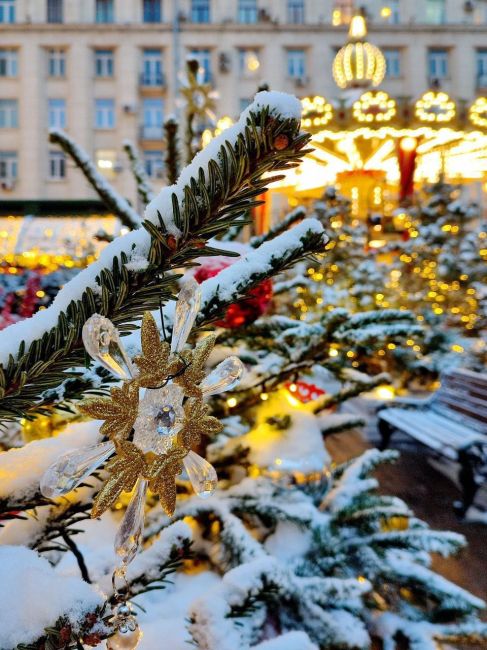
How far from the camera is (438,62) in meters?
19.6

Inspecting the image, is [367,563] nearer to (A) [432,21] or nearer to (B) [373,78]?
(B) [373,78]

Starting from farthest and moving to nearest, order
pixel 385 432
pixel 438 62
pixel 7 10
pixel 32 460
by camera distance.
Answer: pixel 438 62 < pixel 7 10 < pixel 385 432 < pixel 32 460

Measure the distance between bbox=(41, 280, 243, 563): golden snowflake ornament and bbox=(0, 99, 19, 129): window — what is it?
20.9 metres

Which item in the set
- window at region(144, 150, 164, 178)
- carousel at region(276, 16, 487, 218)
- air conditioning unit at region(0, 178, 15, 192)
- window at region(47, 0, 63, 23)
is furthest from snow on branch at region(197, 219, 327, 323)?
window at region(47, 0, 63, 23)

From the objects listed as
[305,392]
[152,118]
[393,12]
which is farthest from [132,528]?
[393,12]

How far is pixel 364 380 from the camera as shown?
5.71 ft

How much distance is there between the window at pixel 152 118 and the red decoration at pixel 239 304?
62.6ft

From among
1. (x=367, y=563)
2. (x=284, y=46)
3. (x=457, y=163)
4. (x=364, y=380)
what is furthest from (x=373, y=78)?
(x=284, y=46)

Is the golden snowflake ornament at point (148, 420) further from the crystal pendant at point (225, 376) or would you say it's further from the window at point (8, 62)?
the window at point (8, 62)

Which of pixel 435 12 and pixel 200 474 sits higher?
pixel 435 12

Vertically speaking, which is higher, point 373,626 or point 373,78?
point 373,78

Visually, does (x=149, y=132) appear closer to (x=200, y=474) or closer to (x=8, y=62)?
(x=8, y=62)

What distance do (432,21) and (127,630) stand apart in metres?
24.1

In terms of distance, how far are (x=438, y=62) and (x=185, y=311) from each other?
23.0 meters
